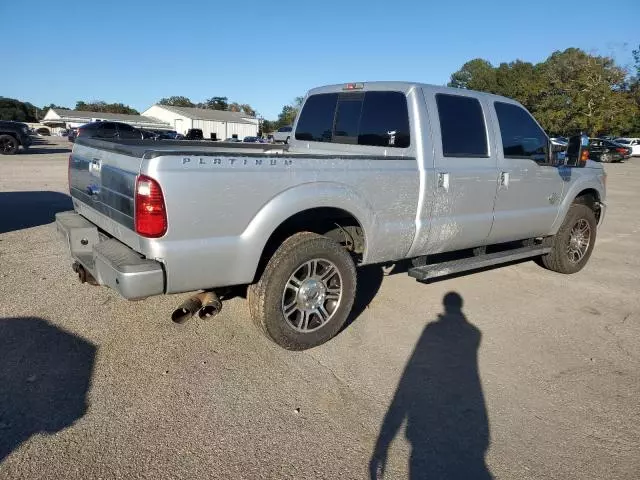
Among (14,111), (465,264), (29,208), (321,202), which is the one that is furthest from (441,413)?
(14,111)

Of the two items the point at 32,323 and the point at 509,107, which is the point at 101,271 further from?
the point at 509,107

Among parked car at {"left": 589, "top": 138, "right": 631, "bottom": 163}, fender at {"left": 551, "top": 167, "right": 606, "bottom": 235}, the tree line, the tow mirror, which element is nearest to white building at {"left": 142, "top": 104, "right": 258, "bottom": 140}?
the tree line

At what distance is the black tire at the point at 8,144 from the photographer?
72.9ft

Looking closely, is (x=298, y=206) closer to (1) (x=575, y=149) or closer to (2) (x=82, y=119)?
(1) (x=575, y=149)

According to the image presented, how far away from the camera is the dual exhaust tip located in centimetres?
333

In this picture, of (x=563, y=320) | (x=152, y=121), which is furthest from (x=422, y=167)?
(x=152, y=121)

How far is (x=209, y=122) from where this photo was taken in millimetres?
67125

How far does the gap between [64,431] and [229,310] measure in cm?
199

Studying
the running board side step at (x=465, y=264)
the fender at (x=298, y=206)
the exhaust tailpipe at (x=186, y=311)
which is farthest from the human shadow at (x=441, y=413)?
the exhaust tailpipe at (x=186, y=311)

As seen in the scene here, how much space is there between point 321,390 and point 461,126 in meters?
2.84

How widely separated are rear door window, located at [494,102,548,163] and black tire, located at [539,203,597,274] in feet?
3.50

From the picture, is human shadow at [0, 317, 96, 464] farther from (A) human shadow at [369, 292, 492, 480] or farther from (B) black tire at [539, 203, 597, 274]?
(B) black tire at [539, 203, 597, 274]

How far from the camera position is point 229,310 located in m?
4.55

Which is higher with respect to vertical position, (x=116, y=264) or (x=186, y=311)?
(x=116, y=264)
